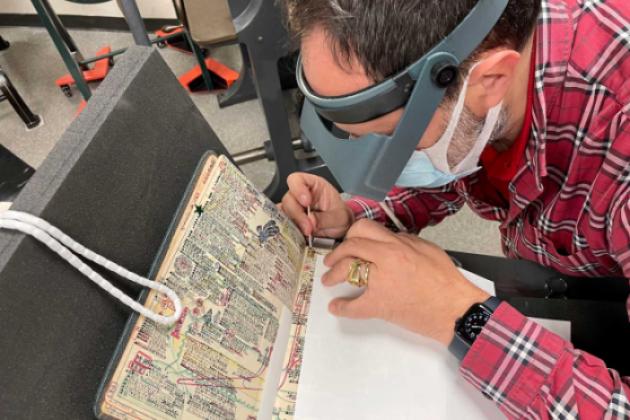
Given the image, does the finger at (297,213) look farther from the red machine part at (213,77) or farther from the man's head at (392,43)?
the red machine part at (213,77)

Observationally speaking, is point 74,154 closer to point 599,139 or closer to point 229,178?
point 229,178

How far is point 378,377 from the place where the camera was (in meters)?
0.61

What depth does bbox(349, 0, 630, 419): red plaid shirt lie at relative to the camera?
1.73 ft

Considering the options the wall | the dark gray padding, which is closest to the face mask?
the dark gray padding

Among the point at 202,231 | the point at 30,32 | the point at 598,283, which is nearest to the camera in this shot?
the point at 202,231

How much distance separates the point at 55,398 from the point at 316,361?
0.33m

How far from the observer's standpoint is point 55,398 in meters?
0.39

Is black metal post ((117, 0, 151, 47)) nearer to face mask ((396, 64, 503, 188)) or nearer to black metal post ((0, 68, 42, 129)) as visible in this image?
face mask ((396, 64, 503, 188))

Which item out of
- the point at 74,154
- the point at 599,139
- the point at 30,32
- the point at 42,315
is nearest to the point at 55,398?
the point at 42,315

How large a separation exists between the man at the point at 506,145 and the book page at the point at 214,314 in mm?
110

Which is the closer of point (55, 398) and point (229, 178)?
point (55, 398)

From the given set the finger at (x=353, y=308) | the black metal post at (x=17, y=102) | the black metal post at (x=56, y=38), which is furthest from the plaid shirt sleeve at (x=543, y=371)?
the black metal post at (x=17, y=102)

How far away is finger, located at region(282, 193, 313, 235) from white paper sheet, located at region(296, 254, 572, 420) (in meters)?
0.14

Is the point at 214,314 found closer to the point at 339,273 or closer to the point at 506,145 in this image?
the point at 339,273
